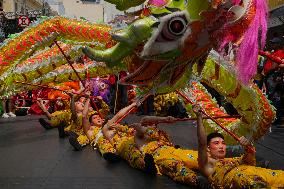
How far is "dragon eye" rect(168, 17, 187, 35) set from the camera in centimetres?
230

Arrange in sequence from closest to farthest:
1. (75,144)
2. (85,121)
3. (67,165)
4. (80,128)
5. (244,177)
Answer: (244,177) < (67,165) < (75,144) < (85,121) < (80,128)

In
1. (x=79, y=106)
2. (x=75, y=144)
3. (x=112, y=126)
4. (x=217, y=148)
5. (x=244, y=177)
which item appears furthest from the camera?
(x=79, y=106)

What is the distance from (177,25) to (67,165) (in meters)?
2.49

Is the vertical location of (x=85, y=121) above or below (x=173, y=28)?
below

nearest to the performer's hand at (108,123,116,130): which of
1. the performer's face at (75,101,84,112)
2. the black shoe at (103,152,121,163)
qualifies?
the black shoe at (103,152,121,163)

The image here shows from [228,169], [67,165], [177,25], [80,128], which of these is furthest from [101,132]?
[177,25]

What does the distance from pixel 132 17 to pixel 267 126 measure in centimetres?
181

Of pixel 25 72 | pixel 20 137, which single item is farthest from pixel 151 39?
pixel 20 137

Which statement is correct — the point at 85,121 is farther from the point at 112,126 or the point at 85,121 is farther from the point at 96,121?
the point at 112,126

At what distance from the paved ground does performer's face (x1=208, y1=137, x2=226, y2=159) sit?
1.16ft

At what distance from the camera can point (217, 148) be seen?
341 centimetres

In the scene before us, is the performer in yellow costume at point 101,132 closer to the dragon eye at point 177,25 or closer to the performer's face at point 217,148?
the performer's face at point 217,148

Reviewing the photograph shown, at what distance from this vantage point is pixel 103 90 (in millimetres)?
10086

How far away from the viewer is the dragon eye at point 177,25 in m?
2.30
